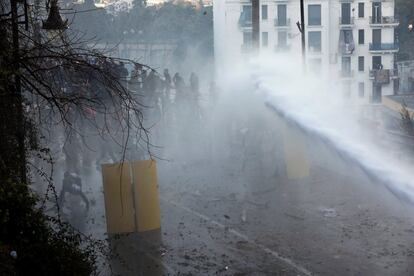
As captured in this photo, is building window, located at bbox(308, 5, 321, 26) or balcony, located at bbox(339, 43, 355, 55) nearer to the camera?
building window, located at bbox(308, 5, 321, 26)

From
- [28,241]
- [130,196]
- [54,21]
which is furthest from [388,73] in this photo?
[28,241]

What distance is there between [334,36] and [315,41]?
1.81m

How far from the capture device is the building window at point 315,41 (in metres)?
39.6

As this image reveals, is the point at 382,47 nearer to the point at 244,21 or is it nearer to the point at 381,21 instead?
the point at 381,21

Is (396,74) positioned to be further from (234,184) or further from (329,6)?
(234,184)

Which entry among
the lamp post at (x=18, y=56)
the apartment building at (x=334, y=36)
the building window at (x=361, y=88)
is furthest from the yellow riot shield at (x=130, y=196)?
the building window at (x=361, y=88)

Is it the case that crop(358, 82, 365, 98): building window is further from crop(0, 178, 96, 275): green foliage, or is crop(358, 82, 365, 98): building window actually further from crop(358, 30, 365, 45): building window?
crop(0, 178, 96, 275): green foliage

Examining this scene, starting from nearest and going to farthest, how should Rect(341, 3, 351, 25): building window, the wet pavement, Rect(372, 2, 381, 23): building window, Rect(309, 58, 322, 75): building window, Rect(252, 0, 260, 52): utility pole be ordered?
the wet pavement → Rect(252, 0, 260, 52): utility pole → Rect(309, 58, 322, 75): building window → Rect(341, 3, 351, 25): building window → Rect(372, 2, 381, 23): building window

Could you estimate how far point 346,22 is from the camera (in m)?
40.7

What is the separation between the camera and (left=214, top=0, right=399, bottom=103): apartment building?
38.8 meters

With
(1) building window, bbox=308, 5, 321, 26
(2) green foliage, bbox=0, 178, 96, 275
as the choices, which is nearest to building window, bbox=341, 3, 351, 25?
(1) building window, bbox=308, 5, 321, 26

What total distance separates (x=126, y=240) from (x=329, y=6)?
34.3 meters

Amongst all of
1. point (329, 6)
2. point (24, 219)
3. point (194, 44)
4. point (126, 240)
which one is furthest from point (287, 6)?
point (24, 219)

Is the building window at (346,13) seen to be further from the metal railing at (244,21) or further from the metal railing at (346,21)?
the metal railing at (244,21)
